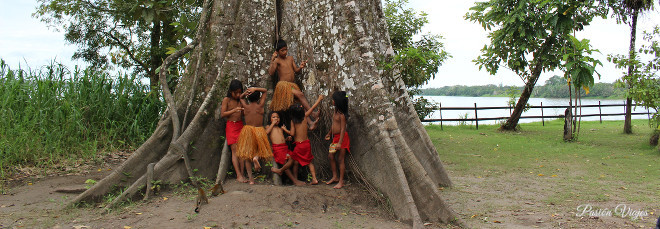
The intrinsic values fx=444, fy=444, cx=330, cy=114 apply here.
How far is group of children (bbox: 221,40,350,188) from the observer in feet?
16.8

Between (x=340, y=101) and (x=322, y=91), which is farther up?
(x=322, y=91)

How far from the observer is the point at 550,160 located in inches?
337

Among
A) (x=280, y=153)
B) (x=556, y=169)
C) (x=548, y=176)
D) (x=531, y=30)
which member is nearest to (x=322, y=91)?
(x=280, y=153)

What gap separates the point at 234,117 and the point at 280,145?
664 millimetres

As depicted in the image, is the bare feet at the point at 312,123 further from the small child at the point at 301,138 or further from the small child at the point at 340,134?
→ the small child at the point at 340,134

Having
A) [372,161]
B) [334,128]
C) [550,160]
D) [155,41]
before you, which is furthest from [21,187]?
[155,41]

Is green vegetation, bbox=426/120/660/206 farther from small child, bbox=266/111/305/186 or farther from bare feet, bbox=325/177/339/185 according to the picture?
small child, bbox=266/111/305/186

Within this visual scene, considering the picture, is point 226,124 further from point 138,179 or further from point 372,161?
point 372,161

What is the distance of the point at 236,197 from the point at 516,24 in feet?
32.5

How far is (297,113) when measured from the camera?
5.26 meters

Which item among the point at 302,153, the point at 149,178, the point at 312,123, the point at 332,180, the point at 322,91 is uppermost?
the point at 322,91

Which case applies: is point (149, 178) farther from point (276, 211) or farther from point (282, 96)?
point (282, 96)

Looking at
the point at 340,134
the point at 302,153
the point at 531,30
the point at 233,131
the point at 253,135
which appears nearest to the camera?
the point at 340,134

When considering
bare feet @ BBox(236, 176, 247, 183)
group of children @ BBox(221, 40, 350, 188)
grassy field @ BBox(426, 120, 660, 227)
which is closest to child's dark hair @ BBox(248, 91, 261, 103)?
group of children @ BBox(221, 40, 350, 188)
